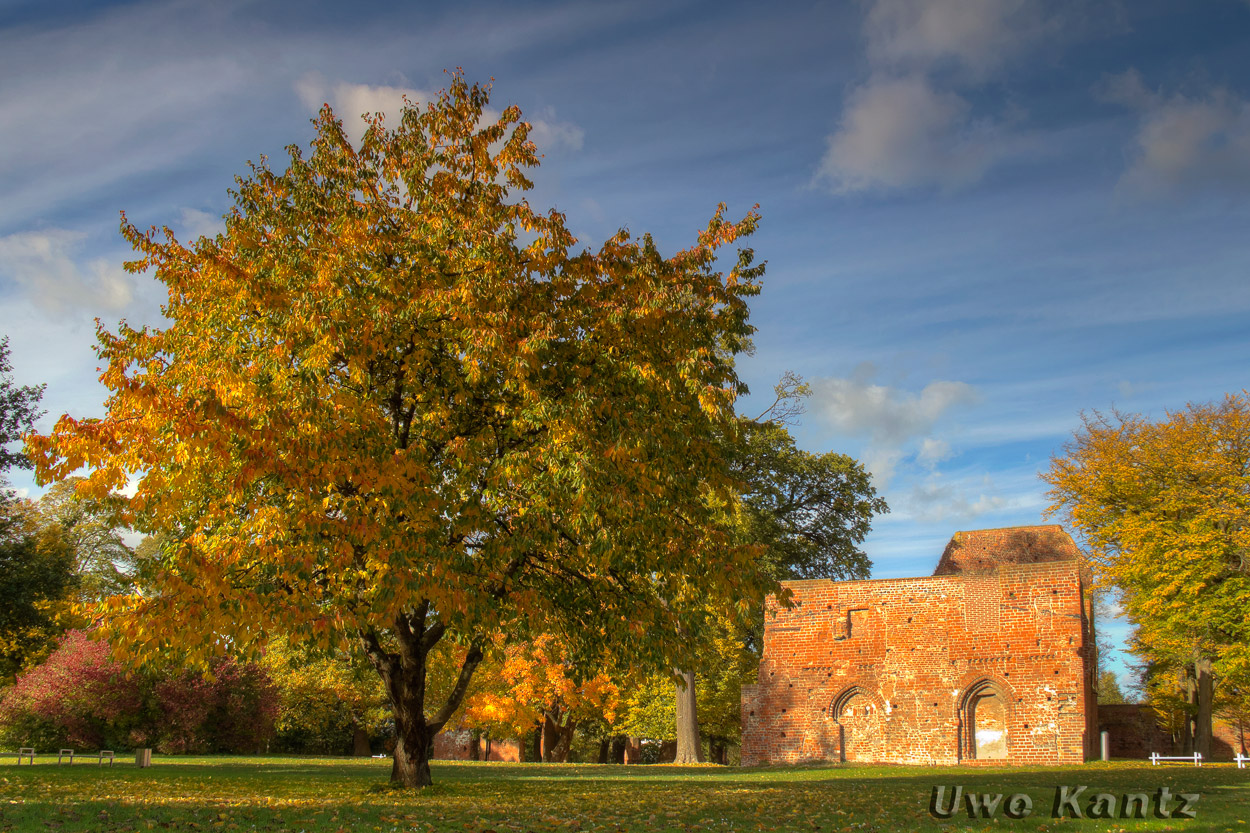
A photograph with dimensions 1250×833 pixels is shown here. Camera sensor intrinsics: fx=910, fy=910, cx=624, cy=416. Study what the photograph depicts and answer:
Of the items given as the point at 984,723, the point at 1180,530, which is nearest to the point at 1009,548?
the point at 1180,530

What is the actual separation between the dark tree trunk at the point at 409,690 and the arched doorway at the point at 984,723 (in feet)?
57.8

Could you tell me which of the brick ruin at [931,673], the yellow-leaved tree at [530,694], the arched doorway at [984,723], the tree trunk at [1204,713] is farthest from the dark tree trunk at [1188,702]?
the yellow-leaved tree at [530,694]

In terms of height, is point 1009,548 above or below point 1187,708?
above

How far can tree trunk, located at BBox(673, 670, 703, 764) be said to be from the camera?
30844 mm

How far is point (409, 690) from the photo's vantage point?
15344 mm

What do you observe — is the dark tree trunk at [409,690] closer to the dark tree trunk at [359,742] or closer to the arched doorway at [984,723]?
the arched doorway at [984,723]

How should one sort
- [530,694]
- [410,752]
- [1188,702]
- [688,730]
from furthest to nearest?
[1188,702], [530,694], [688,730], [410,752]

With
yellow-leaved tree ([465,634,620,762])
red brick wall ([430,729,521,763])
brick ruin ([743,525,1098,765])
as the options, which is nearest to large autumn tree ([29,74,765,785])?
brick ruin ([743,525,1098,765])

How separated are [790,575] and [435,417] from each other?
2562cm

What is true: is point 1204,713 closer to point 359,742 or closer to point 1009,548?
point 1009,548

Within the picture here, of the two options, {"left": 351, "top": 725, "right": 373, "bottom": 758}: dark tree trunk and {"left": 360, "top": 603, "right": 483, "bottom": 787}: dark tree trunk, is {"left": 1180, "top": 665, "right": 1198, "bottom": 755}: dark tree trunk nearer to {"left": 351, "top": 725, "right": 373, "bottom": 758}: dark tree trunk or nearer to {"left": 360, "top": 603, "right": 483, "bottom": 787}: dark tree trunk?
{"left": 360, "top": 603, "right": 483, "bottom": 787}: dark tree trunk

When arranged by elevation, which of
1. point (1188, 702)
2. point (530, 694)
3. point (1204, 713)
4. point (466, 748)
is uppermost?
point (530, 694)

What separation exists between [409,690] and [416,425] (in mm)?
4777

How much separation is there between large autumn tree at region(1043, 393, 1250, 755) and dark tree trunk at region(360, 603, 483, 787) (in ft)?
88.1
